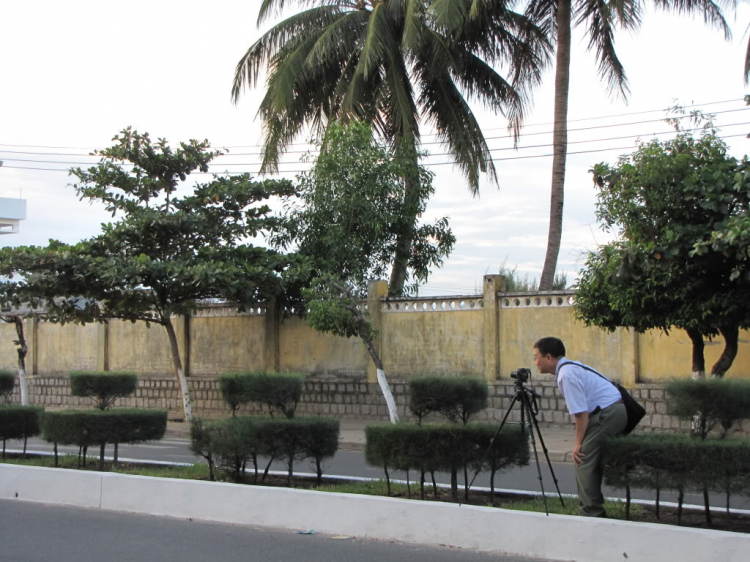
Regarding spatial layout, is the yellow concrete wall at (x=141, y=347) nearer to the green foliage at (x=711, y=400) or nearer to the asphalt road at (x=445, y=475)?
the asphalt road at (x=445, y=475)

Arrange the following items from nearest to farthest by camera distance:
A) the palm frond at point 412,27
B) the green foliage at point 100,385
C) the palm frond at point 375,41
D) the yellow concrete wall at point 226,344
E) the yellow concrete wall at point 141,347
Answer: the green foliage at point 100,385
the palm frond at point 412,27
the palm frond at point 375,41
the yellow concrete wall at point 226,344
the yellow concrete wall at point 141,347

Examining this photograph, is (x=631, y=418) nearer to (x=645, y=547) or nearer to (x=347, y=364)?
(x=645, y=547)

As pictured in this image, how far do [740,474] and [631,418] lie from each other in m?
0.99

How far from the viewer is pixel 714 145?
13.5 m

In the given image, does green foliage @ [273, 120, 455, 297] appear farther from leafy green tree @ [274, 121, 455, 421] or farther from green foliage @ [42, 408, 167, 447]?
green foliage @ [42, 408, 167, 447]

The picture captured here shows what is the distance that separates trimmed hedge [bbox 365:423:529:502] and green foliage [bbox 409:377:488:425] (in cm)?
58

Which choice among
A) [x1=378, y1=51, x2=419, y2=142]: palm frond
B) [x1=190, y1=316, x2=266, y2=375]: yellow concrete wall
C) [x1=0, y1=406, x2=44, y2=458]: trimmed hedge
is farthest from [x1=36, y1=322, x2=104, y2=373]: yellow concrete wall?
[x1=0, y1=406, x2=44, y2=458]: trimmed hedge

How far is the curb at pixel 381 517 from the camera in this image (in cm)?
671

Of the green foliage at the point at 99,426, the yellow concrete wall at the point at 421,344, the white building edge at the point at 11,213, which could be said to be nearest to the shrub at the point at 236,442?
the green foliage at the point at 99,426

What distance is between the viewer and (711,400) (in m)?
7.49

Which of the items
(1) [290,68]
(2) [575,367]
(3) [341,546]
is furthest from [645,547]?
(1) [290,68]

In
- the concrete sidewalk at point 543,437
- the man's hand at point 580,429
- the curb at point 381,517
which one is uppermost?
the man's hand at point 580,429

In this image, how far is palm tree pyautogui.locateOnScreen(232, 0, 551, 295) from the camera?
23.0 metres

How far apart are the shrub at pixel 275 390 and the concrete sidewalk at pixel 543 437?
13.2 feet
